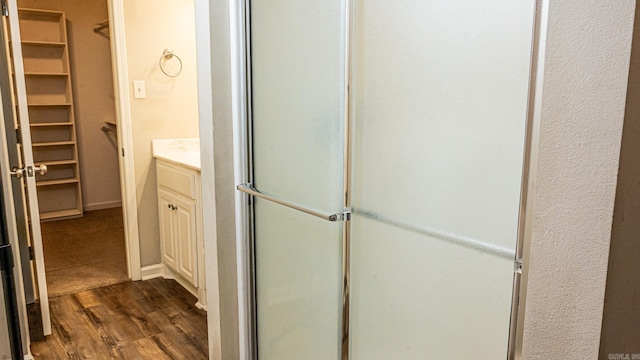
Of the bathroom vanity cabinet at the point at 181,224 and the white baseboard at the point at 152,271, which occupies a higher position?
the bathroom vanity cabinet at the point at 181,224

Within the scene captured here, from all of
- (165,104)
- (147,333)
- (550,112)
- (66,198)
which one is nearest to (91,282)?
(147,333)

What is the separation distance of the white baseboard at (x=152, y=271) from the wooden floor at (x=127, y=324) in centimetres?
9

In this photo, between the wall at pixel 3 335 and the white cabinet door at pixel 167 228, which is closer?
the wall at pixel 3 335

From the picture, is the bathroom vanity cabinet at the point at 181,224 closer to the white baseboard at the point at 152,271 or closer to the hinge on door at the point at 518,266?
the white baseboard at the point at 152,271

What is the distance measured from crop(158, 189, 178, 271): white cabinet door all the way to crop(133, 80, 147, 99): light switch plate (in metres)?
0.62

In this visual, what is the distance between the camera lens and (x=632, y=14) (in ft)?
2.25

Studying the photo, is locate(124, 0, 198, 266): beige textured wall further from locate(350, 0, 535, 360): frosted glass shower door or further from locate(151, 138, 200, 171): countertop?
locate(350, 0, 535, 360): frosted glass shower door

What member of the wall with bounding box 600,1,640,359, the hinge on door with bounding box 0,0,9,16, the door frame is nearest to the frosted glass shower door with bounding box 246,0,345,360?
the wall with bounding box 600,1,640,359

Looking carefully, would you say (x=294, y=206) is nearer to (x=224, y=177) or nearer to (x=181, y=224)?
(x=224, y=177)

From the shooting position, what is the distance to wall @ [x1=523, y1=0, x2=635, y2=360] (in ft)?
2.35

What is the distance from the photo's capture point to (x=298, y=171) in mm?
1643

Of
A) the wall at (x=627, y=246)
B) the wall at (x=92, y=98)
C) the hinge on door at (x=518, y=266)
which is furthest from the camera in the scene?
the wall at (x=92, y=98)

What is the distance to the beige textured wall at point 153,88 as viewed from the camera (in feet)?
10.2

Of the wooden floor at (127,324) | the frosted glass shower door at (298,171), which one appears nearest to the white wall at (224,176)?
the frosted glass shower door at (298,171)
